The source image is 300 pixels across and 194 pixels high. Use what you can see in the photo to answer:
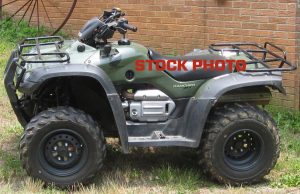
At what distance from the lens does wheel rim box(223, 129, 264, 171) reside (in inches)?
189

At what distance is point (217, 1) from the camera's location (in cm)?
748

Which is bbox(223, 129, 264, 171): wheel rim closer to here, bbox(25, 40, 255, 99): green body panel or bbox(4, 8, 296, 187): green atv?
bbox(4, 8, 296, 187): green atv

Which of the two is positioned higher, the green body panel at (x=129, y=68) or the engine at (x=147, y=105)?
the green body panel at (x=129, y=68)

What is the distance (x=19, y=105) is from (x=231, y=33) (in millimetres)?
3364

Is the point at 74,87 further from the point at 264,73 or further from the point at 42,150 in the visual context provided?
the point at 264,73

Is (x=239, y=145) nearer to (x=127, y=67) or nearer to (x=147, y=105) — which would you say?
(x=147, y=105)

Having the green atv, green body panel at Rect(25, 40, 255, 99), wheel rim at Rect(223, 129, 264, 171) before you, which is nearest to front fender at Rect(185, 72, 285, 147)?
the green atv

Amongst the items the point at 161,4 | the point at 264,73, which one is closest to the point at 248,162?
the point at 264,73

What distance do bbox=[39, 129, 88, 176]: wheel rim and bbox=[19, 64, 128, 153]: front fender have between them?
0.33 meters

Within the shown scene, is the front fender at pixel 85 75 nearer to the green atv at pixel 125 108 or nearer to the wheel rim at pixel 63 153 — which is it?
the green atv at pixel 125 108

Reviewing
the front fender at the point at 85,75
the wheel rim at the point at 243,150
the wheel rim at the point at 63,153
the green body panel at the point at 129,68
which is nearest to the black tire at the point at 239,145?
the wheel rim at the point at 243,150

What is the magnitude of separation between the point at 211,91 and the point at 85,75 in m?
1.02

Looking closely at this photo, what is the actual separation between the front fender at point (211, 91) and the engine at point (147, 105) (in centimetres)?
21

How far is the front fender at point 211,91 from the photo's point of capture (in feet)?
15.3
